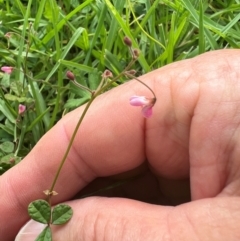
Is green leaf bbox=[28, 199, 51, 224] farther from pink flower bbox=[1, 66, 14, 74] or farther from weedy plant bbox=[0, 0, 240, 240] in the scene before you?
pink flower bbox=[1, 66, 14, 74]

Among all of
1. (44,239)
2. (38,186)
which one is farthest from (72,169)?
(44,239)

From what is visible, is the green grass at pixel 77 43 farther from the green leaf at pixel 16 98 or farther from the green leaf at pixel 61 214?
the green leaf at pixel 61 214

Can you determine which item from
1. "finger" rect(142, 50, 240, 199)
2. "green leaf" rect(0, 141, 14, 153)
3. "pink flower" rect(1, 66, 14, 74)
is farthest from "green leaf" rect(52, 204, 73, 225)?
"pink flower" rect(1, 66, 14, 74)

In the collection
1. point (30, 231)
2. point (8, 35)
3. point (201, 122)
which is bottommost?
point (30, 231)

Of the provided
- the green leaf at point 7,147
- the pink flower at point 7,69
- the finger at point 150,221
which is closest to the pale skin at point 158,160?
the finger at point 150,221

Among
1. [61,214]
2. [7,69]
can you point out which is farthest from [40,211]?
[7,69]

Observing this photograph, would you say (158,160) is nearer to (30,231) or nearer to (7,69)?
(30,231)
